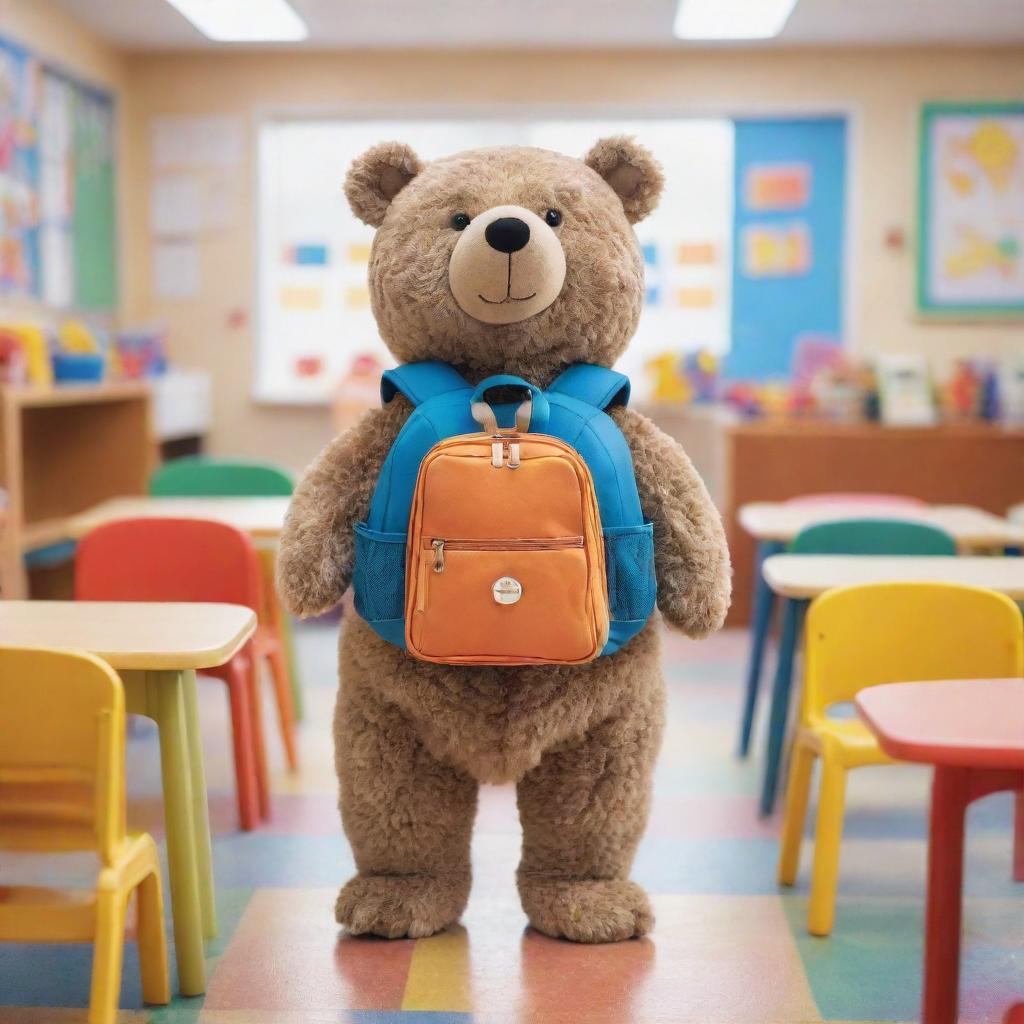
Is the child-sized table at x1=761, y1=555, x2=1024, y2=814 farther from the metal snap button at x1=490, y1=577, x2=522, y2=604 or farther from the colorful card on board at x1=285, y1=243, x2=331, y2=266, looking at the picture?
the colorful card on board at x1=285, y1=243, x2=331, y2=266

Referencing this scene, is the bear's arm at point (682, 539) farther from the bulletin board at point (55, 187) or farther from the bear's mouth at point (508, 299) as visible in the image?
the bulletin board at point (55, 187)

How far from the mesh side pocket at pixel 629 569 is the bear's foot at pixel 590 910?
1.63ft

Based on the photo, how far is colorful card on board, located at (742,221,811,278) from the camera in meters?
5.81

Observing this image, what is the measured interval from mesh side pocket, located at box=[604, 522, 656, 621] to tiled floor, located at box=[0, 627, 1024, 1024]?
58 cm

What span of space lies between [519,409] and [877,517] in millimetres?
1437

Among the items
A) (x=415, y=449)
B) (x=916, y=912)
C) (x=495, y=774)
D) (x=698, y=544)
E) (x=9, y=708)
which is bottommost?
(x=916, y=912)

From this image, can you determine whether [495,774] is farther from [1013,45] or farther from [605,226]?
[1013,45]

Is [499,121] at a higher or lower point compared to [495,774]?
higher

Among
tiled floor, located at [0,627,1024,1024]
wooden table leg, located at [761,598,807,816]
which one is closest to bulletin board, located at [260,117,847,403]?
wooden table leg, located at [761,598,807,816]

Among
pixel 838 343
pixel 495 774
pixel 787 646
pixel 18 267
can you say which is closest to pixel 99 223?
pixel 18 267

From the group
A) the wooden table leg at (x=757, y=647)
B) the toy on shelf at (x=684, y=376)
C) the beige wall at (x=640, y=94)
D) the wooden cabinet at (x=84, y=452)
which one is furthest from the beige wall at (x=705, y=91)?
the wooden table leg at (x=757, y=647)

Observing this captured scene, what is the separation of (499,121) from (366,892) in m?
4.27

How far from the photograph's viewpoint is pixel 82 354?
4430 mm

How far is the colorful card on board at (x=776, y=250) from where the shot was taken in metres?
5.81
